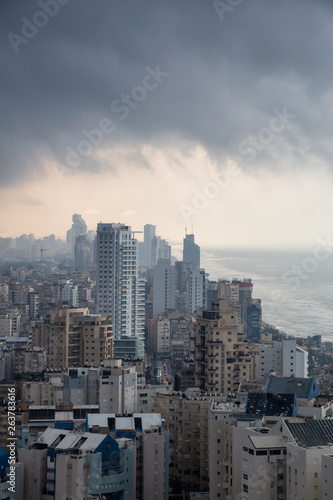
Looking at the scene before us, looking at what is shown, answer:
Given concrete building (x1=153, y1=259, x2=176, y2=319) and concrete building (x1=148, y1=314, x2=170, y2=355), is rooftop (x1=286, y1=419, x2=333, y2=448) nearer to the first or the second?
concrete building (x1=148, y1=314, x2=170, y2=355)

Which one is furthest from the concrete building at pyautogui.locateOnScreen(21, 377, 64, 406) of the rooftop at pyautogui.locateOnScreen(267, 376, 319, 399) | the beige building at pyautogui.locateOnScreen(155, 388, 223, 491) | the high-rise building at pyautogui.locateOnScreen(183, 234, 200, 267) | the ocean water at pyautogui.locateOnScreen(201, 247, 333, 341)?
the high-rise building at pyautogui.locateOnScreen(183, 234, 200, 267)

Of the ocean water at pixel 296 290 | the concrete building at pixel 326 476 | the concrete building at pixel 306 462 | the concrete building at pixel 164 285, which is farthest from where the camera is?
the concrete building at pixel 164 285

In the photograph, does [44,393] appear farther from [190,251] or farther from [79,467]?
[190,251]

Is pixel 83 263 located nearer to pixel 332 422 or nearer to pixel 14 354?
pixel 14 354

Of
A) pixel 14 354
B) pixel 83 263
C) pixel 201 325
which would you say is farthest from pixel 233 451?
pixel 83 263

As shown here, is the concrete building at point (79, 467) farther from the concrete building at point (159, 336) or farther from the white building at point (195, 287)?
the white building at point (195, 287)

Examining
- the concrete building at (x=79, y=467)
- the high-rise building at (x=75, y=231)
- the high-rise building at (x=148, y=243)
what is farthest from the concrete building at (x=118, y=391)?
the high-rise building at (x=148, y=243)
